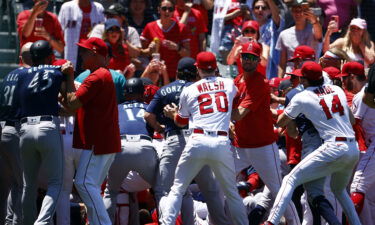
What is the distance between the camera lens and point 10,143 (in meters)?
10.3

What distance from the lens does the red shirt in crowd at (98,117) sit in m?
9.49

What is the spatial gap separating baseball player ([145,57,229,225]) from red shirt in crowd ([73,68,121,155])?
2.35 feet

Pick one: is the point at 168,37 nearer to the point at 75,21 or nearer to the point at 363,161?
the point at 75,21

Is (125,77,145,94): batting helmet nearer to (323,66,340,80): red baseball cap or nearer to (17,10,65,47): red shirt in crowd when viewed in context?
(323,66,340,80): red baseball cap

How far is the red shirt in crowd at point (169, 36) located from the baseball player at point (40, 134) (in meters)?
4.51

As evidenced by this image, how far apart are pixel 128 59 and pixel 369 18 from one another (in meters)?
4.67

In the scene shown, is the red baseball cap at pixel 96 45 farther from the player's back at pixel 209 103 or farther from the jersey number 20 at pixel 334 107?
the jersey number 20 at pixel 334 107

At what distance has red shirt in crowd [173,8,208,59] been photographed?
14648 millimetres

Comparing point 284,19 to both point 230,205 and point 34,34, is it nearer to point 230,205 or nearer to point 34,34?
point 34,34

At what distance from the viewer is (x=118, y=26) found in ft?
43.3

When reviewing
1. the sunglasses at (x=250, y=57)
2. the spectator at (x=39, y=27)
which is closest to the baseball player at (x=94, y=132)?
the sunglasses at (x=250, y=57)

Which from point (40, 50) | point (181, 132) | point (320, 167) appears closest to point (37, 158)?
point (40, 50)

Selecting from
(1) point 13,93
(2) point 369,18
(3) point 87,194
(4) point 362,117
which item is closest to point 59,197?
(3) point 87,194

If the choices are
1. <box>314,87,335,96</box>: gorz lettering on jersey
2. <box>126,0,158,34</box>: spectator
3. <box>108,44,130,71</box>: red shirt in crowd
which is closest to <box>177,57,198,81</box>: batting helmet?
<box>314,87,335,96</box>: gorz lettering on jersey
